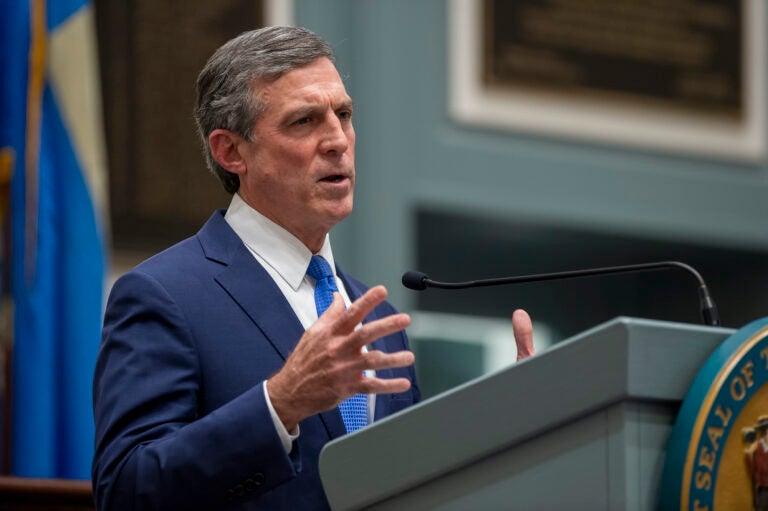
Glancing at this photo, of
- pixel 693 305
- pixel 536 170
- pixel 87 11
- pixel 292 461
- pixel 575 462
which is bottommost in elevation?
pixel 693 305

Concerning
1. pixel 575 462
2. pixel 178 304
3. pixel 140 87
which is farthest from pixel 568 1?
pixel 575 462

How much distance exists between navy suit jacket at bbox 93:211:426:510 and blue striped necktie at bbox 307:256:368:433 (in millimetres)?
45

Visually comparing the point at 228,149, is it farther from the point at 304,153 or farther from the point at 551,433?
the point at 551,433

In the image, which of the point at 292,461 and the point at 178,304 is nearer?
the point at 292,461

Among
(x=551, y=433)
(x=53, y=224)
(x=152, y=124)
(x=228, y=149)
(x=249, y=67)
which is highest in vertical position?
(x=249, y=67)

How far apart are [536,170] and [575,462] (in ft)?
19.1

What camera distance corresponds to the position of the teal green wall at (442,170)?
6.82 metres

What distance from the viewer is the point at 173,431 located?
2.02 m

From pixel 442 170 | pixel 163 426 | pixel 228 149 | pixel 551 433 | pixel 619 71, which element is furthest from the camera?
pixel 619 71

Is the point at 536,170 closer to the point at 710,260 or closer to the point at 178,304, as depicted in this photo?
the point at 710,260

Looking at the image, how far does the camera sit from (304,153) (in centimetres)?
239

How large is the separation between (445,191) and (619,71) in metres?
1.32

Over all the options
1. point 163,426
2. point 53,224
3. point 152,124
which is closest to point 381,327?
point 163,426

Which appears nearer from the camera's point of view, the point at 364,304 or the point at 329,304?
the point at 364,304
